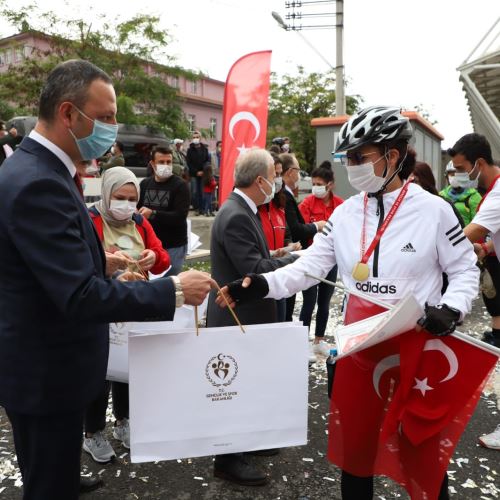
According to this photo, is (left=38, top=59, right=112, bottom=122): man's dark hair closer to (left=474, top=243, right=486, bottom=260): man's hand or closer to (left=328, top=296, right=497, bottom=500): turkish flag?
(left=328, top=296, right=497, bottom=500): turkish flag

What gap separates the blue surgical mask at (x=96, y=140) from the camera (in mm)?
1734

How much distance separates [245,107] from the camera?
278 inches

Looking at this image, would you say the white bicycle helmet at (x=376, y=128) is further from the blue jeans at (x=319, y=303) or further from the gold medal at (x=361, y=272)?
the blue jeans at (x=319, y=303)

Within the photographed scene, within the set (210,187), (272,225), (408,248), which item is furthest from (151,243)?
(210,187)

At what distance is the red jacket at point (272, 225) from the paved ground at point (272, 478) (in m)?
1.50

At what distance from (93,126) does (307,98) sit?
2777 cm

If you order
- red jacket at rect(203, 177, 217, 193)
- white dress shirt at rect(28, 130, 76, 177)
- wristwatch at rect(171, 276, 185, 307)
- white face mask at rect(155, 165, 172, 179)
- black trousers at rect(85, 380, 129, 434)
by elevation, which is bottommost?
black trousers at rect(85, 380, 129, 434)

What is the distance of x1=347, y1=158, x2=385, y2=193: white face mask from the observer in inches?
82.6

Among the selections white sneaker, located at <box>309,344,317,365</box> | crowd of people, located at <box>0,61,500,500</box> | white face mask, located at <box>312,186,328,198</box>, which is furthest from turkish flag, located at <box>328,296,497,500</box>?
white face mask, located at <box>312,186,328,198</box>

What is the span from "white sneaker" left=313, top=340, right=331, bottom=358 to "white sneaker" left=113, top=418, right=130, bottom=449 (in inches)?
90.9

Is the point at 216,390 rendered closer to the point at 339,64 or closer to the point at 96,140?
the point at 96,140

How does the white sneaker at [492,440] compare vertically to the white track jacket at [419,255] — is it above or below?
below

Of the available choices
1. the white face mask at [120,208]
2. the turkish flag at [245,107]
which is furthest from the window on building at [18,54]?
the white face mask at [120,208]

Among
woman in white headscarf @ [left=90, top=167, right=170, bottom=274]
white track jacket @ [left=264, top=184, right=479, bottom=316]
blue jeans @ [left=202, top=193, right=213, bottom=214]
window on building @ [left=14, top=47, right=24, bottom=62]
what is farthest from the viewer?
window on building @ [left=14, top=47, right=24, bottom=62]
